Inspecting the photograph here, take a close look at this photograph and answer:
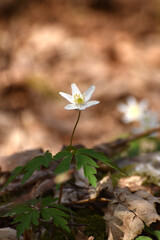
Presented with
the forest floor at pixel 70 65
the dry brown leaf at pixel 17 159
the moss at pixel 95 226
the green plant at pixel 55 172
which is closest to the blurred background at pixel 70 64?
the forest floor at pixel 70 65

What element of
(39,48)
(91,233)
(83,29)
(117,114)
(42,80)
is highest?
(83,29)

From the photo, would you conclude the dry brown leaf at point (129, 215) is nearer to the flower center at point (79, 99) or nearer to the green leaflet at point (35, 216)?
the green leaflet at point (35, 216)

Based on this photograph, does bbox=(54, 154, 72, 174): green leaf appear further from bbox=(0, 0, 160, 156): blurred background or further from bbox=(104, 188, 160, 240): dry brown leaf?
bbox=(0, 0, 160, 156): blurred background

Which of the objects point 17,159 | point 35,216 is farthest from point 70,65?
point 35,216

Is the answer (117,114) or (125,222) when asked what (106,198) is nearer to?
(125,222)

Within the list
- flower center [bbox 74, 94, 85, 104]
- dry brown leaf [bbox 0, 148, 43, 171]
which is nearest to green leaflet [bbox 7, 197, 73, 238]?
flower center [bbox 74, 94, 85, 104]

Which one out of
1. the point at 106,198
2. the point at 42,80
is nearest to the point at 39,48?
the point at 42,80
